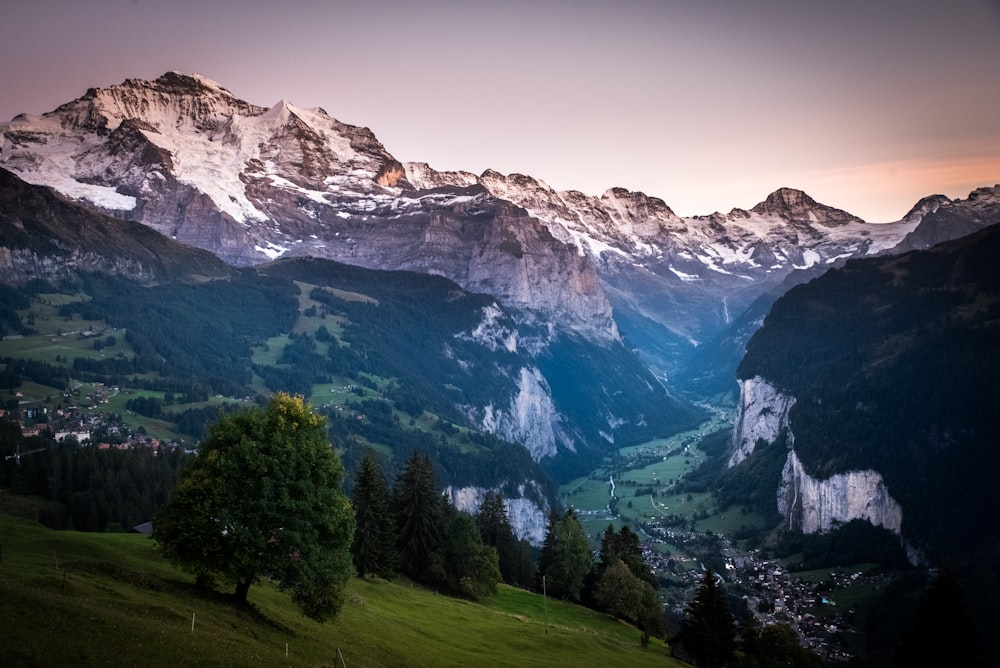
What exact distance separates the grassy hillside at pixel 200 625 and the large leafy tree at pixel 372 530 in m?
2.53

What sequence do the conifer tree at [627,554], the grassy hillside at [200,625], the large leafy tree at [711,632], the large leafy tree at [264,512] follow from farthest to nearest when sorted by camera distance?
the conifer tree at [627,554]
the large leafy tree at [711,632]
the large leafy tree at [264,512]
the grassy hillside at [200,625]

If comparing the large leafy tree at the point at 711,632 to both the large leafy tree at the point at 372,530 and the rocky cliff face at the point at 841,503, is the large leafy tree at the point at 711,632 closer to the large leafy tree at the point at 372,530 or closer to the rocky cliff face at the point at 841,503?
the large leafy tree at the point at 372,530

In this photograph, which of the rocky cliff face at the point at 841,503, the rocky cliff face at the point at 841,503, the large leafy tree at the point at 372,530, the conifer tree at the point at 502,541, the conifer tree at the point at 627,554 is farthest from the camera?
the rocky cliff face at the point at 841,503

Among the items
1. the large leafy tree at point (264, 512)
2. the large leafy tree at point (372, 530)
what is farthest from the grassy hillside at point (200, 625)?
the large leafy tree at point (372, 530)

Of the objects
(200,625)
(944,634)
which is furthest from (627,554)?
(200,625)

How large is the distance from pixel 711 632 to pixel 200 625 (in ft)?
163

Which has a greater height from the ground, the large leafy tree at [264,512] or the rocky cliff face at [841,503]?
the rocky cliff face at [841,503]

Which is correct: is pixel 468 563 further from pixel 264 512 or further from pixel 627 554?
pixel 264 512

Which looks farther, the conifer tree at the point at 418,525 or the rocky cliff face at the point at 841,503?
the rocky cliff face at the point at 841,503

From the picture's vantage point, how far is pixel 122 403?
595 feet

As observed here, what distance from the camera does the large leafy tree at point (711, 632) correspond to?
68.7 m

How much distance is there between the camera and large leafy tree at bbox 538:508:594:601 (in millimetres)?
92250

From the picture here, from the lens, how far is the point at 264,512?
A: 131 ft

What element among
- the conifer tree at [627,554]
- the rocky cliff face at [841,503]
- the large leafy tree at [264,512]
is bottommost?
the conifer tree at [627,554]
